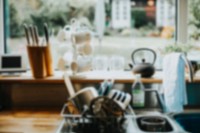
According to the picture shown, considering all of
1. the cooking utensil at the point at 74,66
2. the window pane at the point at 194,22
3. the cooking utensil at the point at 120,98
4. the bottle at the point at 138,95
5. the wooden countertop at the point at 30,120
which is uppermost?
the window pane at the point at 194,22

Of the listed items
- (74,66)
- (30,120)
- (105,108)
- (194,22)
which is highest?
(194,22)

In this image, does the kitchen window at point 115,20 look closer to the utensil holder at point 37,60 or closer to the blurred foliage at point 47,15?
the blurred foliage at point 47,15

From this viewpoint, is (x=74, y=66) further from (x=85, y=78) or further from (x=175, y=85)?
(x=175, y=85)

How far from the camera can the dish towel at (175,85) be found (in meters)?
2.43

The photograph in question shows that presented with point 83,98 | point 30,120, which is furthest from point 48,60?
point 83,98

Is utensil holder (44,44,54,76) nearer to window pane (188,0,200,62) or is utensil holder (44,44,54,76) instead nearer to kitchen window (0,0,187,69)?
kitchen window (0,0,187,69)

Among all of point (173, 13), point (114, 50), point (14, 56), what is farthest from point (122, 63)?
point (14, 56)

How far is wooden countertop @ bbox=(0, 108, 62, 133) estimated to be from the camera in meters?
2.02

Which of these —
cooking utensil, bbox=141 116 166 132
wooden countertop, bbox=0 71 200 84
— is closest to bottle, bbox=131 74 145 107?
wooden countertop, bbox=0 71 200 84

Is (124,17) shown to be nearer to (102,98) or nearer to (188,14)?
(188,14)

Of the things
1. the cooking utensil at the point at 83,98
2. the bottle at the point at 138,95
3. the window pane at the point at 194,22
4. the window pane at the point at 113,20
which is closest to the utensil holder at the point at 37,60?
the window pane at the point at 113,20

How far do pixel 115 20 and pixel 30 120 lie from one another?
1.24 meters

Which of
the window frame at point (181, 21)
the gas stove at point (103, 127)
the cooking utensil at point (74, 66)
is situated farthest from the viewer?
the window frame at point (181, 21)

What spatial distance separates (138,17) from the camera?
3.13 metres
